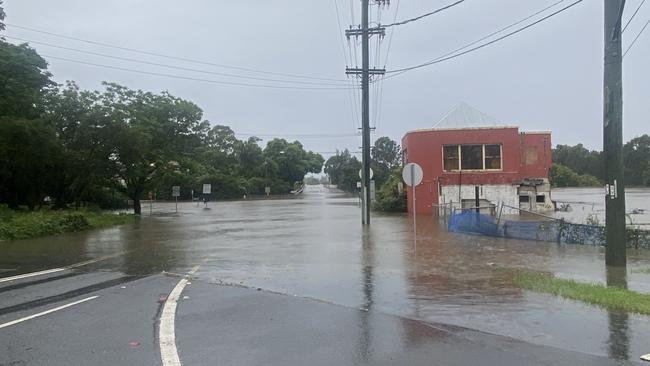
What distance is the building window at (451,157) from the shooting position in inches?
1499

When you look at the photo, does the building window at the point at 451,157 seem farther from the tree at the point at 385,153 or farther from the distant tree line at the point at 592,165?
the tree at the point at 385,153

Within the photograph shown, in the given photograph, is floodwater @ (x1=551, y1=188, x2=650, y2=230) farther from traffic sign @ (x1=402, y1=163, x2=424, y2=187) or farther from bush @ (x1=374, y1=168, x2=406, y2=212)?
bush @ (x1=374, y1=168, x2=406, y2=212)

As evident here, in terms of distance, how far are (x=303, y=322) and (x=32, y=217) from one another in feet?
68.8

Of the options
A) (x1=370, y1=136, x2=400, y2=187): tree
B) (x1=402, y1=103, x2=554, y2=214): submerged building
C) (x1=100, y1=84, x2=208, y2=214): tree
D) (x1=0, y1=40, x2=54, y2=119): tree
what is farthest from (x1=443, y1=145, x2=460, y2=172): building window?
(x1=370, y1=136, x2=400, y2=187): tree

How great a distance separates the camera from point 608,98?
11.6 meters

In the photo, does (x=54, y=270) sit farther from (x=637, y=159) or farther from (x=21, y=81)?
(x=637, y=159)

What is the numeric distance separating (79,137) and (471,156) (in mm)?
25984

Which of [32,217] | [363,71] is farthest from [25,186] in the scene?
[363,71]

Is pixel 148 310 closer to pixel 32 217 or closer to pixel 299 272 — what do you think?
pixel 299 272

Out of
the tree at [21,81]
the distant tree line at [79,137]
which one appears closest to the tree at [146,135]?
the distant tree line at [79,137]

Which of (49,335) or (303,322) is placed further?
(303,322)

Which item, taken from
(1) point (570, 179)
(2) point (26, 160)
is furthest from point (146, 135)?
(1) point (570, 179)

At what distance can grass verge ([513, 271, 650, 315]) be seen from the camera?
8180mm

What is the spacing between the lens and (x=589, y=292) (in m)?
9.08
